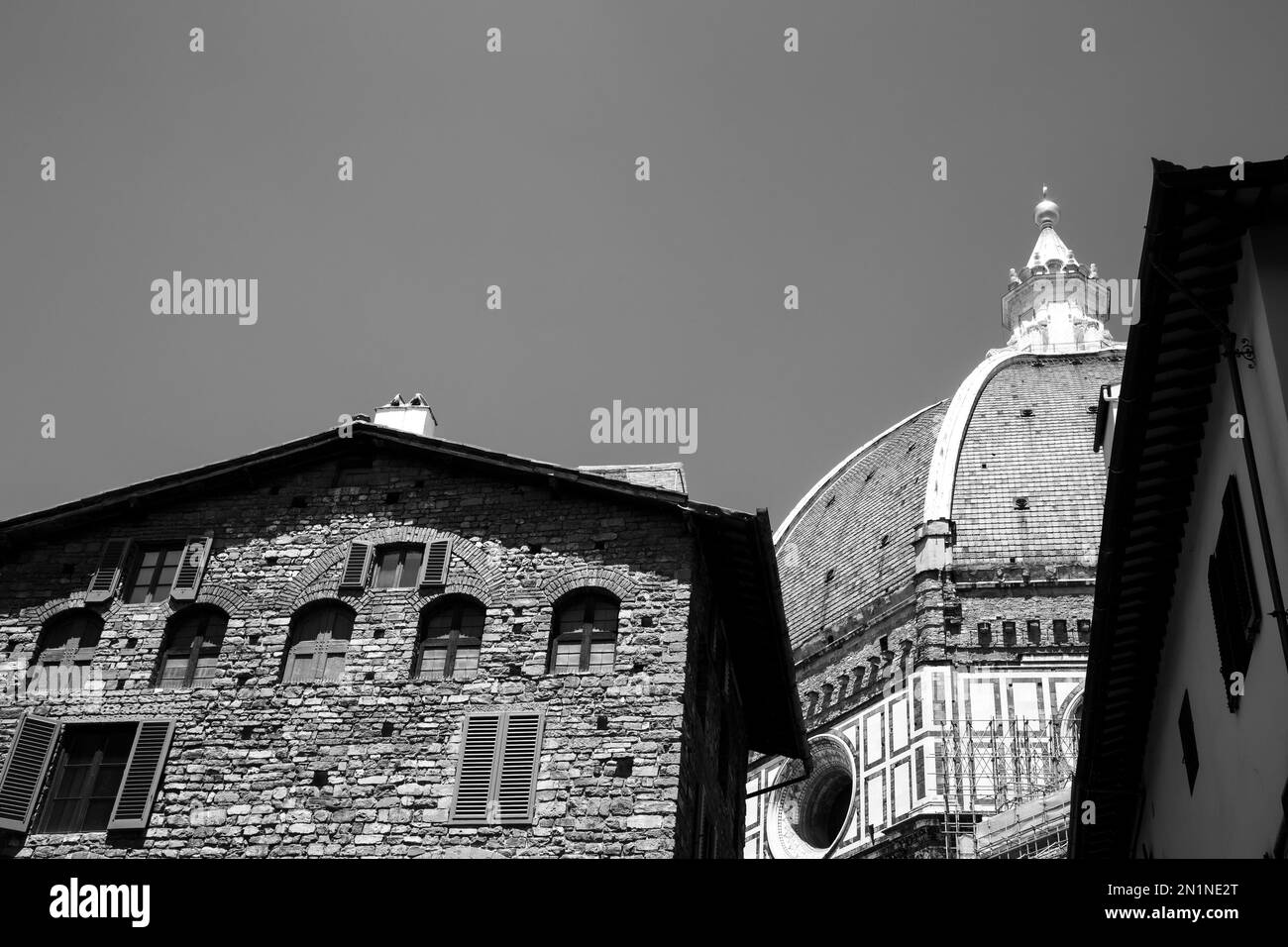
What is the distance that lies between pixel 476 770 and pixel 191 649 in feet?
13.5

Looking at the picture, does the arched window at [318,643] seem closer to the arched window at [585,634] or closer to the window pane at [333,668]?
the window pane at [333,668]

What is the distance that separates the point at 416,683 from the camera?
17.7 meters

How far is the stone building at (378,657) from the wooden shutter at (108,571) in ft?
0.09

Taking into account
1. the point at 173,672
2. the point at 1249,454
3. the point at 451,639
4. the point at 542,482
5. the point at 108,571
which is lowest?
the point at 1249,454

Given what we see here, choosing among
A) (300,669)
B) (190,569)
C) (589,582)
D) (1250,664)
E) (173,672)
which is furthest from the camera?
(190,569)

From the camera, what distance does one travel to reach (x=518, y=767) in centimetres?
1677

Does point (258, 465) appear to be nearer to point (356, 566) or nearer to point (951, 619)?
point (356, 566)

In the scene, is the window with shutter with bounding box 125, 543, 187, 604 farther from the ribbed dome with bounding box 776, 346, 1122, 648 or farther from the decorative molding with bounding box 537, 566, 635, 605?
the ribbed dome with bounding box 776, 346, 1122, 648

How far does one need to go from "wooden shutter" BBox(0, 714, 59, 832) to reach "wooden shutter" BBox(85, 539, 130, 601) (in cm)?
180

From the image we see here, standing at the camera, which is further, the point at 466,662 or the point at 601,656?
the point at 466,662

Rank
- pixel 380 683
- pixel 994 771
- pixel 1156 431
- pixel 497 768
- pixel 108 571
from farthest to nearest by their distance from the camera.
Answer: pixel 994 771 < pixel 108 571 < pixel 380 683 < pixel 497 768 < pixel 1156 431

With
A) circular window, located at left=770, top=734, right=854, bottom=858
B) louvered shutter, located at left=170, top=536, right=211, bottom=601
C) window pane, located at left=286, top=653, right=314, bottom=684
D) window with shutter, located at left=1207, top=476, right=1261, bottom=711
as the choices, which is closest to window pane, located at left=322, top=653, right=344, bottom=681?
window pane, located at left=286, top=653, right=314, bottom=684

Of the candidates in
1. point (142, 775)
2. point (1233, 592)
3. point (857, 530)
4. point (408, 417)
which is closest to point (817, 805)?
point (857, 530)
